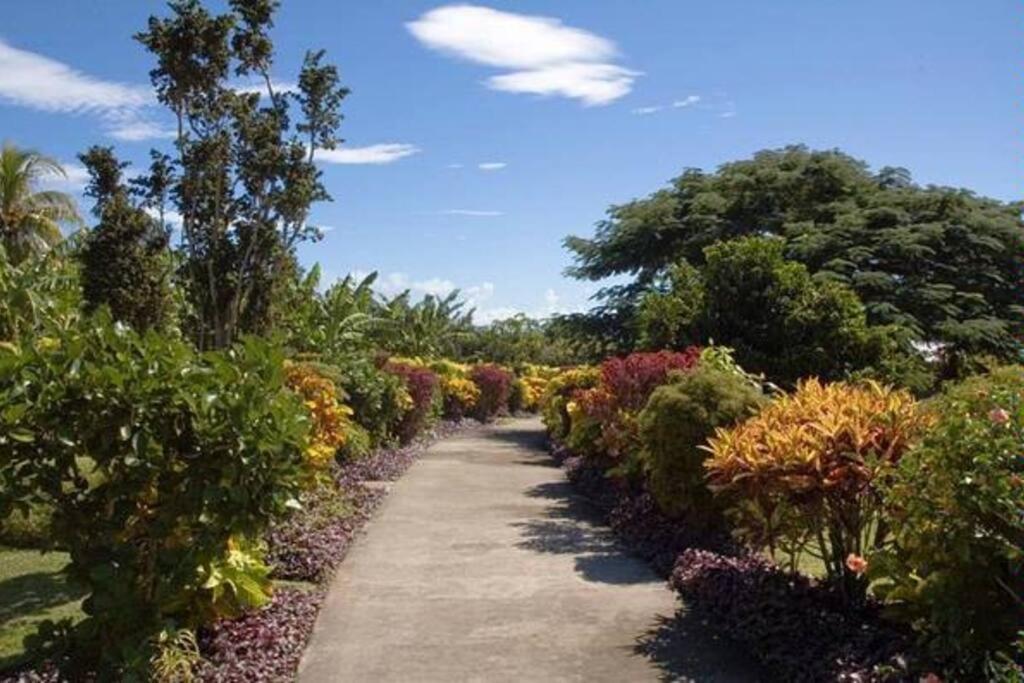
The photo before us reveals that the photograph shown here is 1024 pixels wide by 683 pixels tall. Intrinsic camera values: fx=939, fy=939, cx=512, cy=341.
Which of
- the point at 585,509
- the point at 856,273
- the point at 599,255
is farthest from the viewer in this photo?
the point at 599,255

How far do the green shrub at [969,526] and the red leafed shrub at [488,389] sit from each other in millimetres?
24297

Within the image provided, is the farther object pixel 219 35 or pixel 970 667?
pixel 219 35

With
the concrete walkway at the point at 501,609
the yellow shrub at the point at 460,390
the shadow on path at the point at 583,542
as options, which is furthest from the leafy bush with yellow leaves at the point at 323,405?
the yellow shrub at the point at 460,390

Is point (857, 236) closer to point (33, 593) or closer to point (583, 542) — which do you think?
point (583, 542)

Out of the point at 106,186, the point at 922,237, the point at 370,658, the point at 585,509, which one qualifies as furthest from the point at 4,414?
the point at 922,237

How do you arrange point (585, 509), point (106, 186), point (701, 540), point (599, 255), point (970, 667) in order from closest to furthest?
point (970, 667) → point (701, 540) → point (585, 509) → point (106, 186) → point (599, 255)

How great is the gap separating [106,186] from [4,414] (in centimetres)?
1372

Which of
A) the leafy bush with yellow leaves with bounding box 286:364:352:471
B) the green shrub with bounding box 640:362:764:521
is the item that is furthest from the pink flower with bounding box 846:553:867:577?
the leafy bush with yellow leaves with bounding box 286:364:352:471

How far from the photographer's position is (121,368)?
4.57 meters

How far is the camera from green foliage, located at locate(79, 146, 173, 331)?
52.9 ft

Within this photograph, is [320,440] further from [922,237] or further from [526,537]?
[922,237]

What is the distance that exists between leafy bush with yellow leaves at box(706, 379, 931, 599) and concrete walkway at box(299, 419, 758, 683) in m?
0.98

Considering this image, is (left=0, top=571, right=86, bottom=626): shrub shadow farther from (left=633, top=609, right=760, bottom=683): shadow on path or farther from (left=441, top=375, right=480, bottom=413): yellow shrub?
(left=441, top=375, right=480, bottom=413): yellow shrub

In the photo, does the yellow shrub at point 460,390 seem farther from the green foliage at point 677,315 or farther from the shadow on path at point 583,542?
the shadow on path at point 583,542
